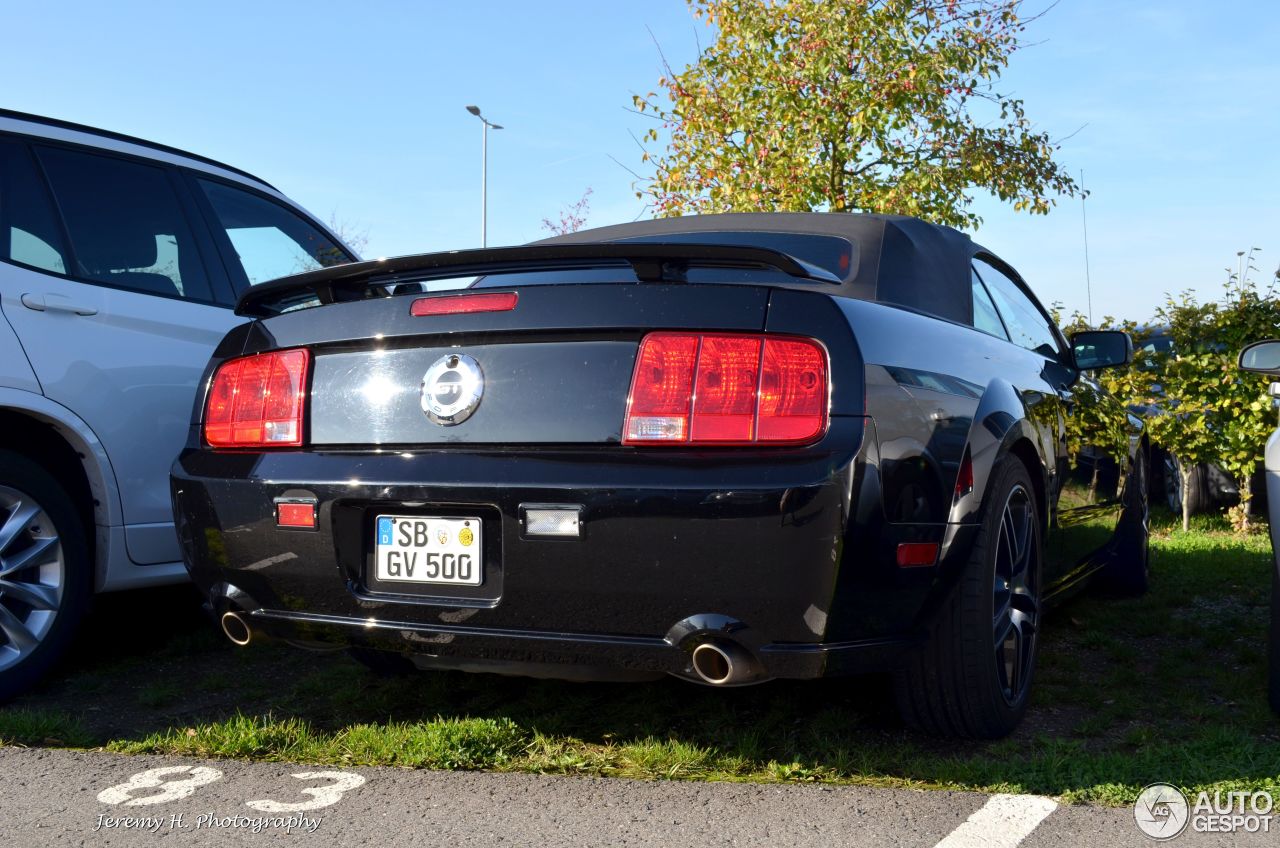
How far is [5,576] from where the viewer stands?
12.1 ft

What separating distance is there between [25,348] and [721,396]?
7.79ft

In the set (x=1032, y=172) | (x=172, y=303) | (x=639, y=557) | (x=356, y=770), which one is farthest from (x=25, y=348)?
(x=1032, y=172)

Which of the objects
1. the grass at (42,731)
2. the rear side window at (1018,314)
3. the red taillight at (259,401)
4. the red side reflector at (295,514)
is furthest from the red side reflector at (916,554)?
the grass at (42,731)

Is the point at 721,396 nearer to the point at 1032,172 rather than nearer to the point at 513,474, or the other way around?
the point at 513,474

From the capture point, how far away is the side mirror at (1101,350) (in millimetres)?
4715

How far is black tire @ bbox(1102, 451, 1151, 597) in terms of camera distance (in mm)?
5250

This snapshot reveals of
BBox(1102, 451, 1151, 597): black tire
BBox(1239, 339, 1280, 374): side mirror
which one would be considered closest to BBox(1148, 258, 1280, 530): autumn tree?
BBox(1102, 451, 1151, 597): black tire

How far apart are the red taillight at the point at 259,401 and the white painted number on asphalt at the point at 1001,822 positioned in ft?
5.96

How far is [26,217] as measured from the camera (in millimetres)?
3830

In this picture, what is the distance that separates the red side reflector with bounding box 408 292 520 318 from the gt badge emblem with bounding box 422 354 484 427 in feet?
0.38

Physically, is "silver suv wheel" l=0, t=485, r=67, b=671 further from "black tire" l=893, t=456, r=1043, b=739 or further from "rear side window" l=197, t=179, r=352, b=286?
"black tire" l=893, t=456, r=1043, b=739

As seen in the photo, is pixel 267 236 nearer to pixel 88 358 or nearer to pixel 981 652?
pixel 88 358

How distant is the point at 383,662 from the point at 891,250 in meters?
2.08

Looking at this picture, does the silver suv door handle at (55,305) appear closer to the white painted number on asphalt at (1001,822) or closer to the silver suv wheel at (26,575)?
the silver suv wheel at (26,575)
